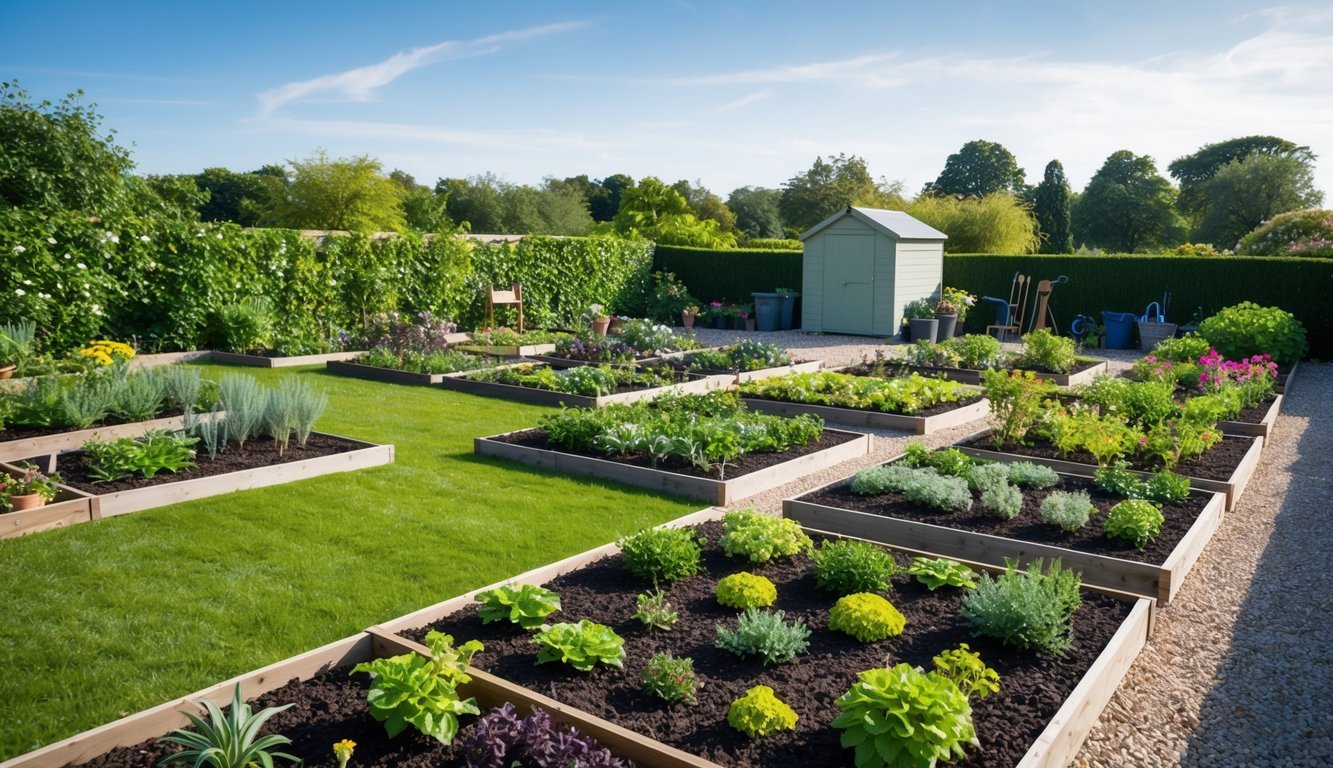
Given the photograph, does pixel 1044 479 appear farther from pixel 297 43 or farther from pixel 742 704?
pixel 297 43

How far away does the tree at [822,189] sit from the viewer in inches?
1719

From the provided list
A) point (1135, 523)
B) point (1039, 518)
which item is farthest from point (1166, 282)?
point (1135, 523)

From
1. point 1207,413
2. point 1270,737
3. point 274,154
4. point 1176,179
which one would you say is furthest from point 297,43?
point 1176,179

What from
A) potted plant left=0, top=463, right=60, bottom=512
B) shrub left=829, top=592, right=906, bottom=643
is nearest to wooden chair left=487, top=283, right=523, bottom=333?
potted plant left=0, top=463, right=60, bottom=512

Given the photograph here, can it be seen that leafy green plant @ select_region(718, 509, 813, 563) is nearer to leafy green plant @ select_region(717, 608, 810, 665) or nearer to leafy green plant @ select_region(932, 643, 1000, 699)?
leafy green plant @ select_region(717, 608, 810, 665)

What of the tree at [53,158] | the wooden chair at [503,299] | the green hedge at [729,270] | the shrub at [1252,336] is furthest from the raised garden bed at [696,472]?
the tree at [53,158]

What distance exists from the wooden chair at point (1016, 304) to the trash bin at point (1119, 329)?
5.26 feet

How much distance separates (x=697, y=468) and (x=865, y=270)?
1117cm

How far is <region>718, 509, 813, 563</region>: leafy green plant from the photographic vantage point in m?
4.71

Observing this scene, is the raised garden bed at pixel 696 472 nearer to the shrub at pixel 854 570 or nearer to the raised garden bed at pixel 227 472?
the raised garden bed at pixel 227 472

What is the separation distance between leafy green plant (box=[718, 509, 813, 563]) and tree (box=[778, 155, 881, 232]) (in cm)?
3953

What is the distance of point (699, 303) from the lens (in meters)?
20.5

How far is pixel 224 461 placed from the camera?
6641 mm

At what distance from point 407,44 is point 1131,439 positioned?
11202 millimetres
